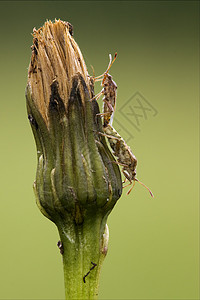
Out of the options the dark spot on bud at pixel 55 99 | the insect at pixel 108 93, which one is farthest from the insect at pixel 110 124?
the dark spot on bud at pixel 55 99

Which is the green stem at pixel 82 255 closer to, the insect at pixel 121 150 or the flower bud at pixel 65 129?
the flower bud at pixel 65 129

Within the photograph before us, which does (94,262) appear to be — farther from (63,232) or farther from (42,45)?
(42,45)

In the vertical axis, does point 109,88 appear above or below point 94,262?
above

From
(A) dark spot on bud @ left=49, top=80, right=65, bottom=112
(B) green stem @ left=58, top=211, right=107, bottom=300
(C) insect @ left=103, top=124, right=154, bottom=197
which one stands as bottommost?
(B) green stem @ left=58, top=211, right=107, bottom=300

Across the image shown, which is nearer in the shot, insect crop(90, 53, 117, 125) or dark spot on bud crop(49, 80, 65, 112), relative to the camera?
dark spot on bud crop(49, 80, 65, 112)

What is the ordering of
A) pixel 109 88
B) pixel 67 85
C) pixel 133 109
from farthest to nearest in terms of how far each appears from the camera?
pixel 133 109, pixel 109 88, pixel 67 85

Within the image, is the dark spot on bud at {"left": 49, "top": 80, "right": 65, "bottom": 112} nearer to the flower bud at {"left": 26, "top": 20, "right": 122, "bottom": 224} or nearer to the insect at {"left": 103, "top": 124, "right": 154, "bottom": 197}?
the flower bud at {"left": 26, "top": 20, "right": 122, "bottom": 224}

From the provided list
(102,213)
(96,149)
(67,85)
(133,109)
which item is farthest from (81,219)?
(133,109)

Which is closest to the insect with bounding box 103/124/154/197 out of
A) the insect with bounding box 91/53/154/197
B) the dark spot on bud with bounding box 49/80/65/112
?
the insect with bounding box 91/53/154/197

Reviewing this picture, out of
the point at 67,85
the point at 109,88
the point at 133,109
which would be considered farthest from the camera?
the point at 133,109
